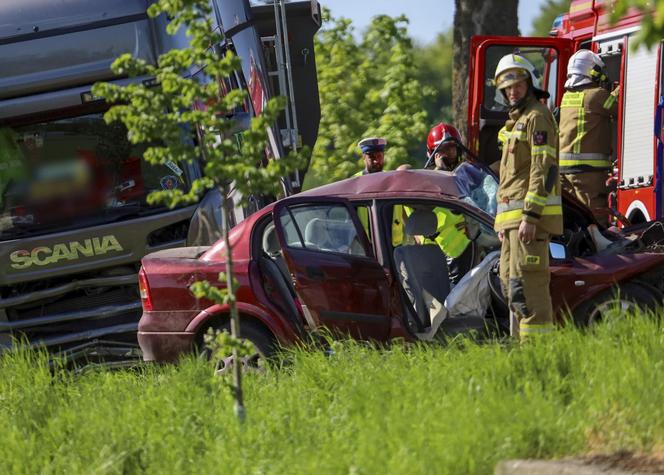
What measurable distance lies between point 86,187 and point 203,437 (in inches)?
171

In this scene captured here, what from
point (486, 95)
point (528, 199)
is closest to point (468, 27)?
point (486, 95)

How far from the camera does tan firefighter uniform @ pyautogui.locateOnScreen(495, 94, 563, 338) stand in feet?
25.6

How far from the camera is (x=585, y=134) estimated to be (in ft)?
36.6

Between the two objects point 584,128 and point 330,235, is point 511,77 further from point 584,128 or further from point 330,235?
point 584,128

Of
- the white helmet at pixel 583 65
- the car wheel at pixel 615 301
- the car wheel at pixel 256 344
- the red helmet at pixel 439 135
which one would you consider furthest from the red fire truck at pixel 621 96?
the car wheel at pixel 256 344

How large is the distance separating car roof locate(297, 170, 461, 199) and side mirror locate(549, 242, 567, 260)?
0.70 m

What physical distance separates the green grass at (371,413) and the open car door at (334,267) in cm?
53

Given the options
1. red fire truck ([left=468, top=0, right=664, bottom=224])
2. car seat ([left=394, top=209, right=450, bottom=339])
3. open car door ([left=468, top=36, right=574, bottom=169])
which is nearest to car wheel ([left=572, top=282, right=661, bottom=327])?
car seat ([left=394, top=209, right=450, bottom=339])

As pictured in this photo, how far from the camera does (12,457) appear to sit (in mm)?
6664

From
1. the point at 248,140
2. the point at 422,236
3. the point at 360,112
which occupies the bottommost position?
the point at 360,112

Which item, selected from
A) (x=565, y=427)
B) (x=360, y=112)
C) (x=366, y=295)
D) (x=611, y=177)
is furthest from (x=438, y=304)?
(x=360, y=112)

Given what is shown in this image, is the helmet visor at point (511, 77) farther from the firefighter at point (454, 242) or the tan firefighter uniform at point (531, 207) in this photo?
the firefighter at point (454, 242)

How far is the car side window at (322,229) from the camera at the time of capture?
28.3 ft

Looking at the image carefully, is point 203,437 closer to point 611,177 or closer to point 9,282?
point 9,282
